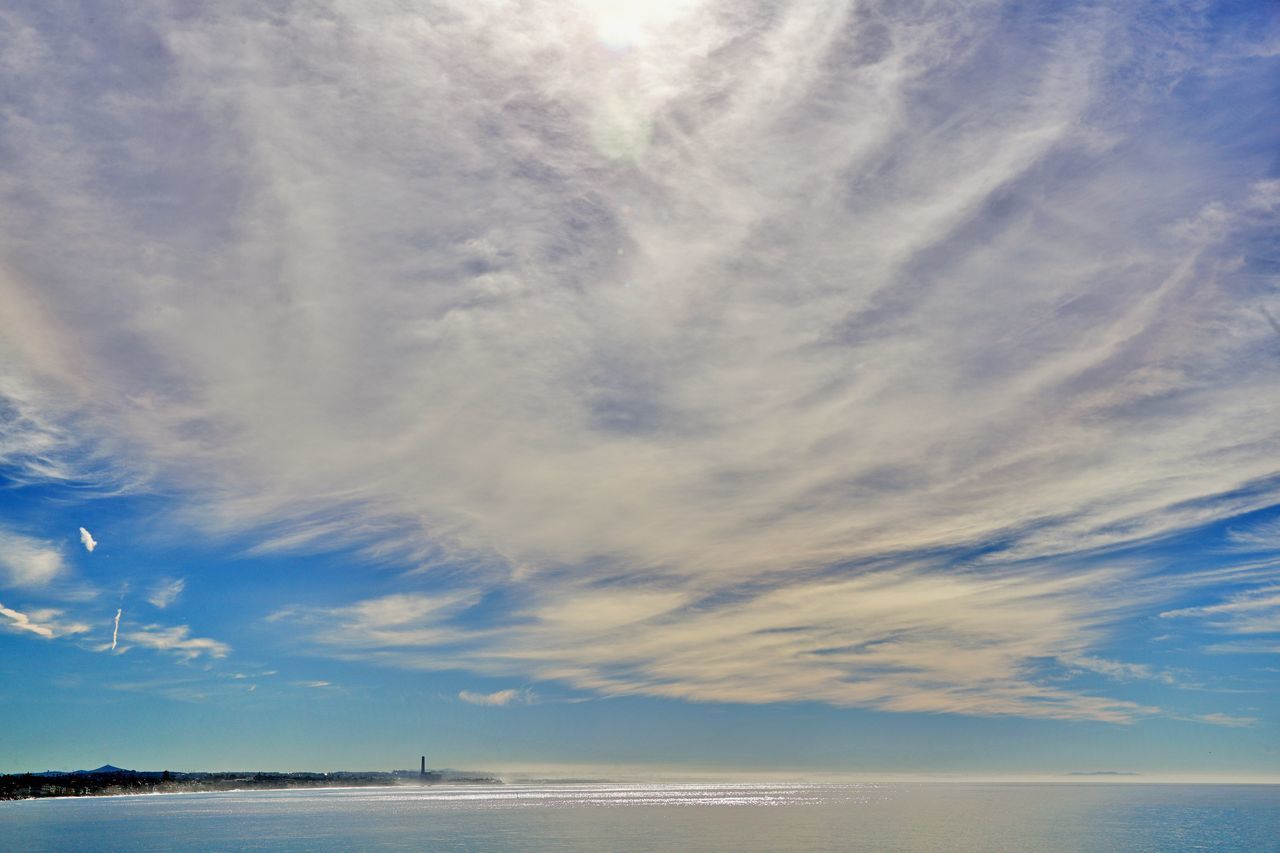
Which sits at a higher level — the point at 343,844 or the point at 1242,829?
the point at 343,844

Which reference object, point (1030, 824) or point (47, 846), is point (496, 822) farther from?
point (1030, 824)

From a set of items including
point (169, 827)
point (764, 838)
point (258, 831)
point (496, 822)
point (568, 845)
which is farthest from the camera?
point (496, 822)

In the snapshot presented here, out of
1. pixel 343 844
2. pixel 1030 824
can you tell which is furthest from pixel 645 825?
pixel 1030 824

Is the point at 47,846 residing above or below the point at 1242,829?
above

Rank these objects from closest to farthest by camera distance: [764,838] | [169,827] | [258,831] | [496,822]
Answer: [764,838]
[258,831]
[169,827]
[496,822]

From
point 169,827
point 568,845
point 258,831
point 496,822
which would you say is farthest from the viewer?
point 496,822

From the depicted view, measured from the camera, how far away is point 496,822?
159000mm

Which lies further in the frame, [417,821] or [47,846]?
[417,821]

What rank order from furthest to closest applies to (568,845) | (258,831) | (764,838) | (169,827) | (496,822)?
(496,822), (169,827), (258,831), (764,838), (568,845)

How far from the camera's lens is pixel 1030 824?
495ft

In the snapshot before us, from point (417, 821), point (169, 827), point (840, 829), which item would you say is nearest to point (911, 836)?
point (840, 829)

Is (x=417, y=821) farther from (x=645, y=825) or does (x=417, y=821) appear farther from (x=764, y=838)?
(x=764, y=838)

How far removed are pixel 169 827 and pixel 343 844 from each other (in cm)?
6031

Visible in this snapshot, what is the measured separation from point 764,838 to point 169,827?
343 feet
